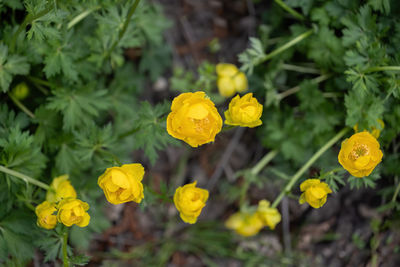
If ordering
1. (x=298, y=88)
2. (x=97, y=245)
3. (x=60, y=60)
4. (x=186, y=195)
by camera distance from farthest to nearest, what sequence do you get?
(x=97, y=245) → (x=298, y=88) → (x=60, y=60) → (x=186, y=195)

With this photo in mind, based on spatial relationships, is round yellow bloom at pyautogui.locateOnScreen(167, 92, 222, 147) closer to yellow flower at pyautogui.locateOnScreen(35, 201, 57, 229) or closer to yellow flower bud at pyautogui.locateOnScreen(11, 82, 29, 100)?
yellow flower at pyautogui.locateOnScreen(35, 201, 57, 229)

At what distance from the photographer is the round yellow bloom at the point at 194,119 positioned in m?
1.37

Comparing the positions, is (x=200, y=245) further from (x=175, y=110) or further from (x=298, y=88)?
(x=175, y=110)

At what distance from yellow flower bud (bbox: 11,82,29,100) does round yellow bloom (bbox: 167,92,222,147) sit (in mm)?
1047

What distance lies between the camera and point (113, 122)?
2539 mm

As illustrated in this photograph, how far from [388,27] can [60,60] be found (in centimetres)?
162

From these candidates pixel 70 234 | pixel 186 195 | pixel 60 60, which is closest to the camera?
pixel 186 195

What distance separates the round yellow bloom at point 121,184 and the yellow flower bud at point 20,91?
88cm

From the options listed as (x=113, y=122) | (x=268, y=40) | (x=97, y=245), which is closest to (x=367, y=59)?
(x=268, y=40)

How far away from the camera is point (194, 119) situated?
1.38m

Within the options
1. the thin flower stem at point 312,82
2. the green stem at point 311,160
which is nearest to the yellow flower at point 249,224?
the green stem at point 311,160

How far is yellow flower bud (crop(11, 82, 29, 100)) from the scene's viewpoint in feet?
6.64

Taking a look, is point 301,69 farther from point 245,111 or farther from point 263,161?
point 245,111

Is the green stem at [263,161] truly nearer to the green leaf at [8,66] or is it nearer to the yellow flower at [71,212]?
the yellow flower at [71,212]
